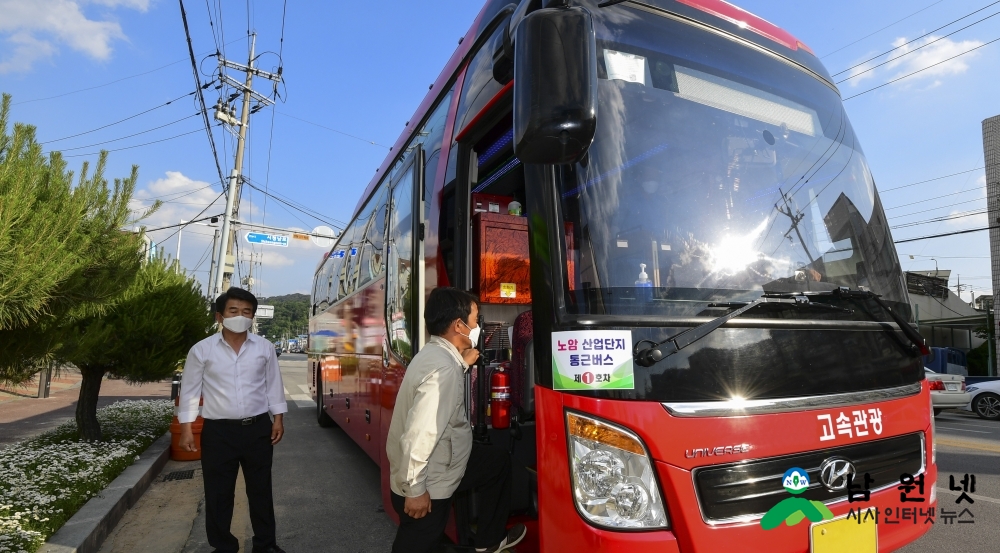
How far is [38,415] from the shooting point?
10641 mm

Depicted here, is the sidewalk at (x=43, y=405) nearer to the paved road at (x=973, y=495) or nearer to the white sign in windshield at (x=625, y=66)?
the white sign in windshield at (x=625, y=66)

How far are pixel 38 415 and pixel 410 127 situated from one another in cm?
1008

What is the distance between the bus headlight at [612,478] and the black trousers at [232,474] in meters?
2.58

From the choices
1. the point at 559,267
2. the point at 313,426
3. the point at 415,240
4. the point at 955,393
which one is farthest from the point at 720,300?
the point at 955,393

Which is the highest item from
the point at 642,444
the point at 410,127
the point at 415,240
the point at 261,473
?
the point at 410,127

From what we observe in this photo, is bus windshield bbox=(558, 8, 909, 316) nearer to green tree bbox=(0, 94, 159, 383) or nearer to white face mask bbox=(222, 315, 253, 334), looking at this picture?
white face mask bbox=(222, 315, 253, 334)

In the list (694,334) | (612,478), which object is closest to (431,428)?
(612,478)

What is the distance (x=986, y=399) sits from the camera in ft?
43.7

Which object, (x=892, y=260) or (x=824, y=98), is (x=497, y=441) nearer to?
(x=892, y=260)

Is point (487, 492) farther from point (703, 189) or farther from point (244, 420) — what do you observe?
point (244, 420)

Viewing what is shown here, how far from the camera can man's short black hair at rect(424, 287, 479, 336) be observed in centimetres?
271

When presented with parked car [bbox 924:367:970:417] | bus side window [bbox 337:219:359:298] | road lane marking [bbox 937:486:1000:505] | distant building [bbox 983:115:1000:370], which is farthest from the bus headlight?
distant building [bbox 983:115:1000:370]

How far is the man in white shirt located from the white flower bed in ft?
3.47

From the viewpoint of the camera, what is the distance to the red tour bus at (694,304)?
7.00ft
